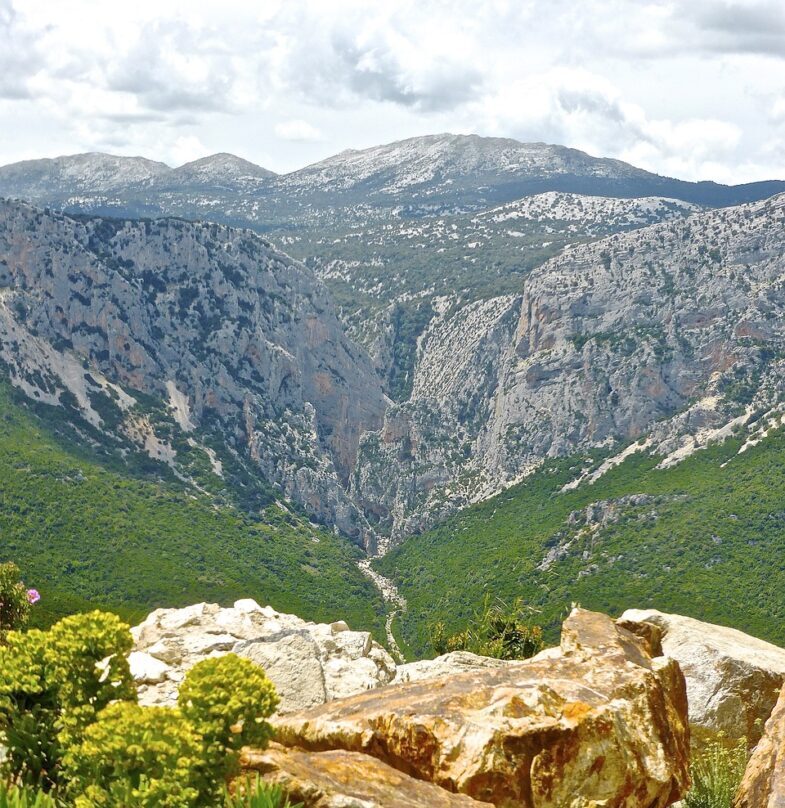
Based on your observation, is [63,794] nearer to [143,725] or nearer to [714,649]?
[143,725]

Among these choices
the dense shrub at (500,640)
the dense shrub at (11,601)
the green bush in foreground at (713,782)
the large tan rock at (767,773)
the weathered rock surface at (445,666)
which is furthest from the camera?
the dense shrub at (500,640)

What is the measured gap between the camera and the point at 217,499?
200 metres

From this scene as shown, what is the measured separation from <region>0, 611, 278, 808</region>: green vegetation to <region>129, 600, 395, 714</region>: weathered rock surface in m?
8.17

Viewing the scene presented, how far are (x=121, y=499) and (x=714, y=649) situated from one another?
145571mm

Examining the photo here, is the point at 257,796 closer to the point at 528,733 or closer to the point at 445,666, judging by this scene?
the point at 528,733

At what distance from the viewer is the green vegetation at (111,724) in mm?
18109

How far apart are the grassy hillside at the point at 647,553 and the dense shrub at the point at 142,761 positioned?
113 metres

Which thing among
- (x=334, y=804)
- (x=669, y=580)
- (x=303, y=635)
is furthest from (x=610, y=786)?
(x=669, y=580)

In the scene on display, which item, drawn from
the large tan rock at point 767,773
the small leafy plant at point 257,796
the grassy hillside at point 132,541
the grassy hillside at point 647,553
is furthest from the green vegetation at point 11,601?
the grassy hillside at point 647,553

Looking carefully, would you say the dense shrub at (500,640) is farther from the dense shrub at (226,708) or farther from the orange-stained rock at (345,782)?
the dense shrub at (226,708)

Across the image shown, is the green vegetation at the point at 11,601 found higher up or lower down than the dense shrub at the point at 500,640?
higher up

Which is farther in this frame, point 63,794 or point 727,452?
point 727,452

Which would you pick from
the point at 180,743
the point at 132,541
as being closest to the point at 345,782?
the point at 180,743

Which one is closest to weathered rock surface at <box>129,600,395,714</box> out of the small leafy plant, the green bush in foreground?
the small leafy plant
